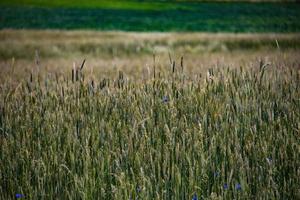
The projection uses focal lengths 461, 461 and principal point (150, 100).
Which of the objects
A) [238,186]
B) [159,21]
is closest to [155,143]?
[238,186]

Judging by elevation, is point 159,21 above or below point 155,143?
below

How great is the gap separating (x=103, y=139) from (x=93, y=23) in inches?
762

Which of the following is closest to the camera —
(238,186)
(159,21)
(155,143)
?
(238,186)

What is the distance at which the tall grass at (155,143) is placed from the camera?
2.24m

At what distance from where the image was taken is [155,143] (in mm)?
2693

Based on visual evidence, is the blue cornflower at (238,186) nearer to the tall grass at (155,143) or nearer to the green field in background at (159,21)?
the tall grass at (155,143)

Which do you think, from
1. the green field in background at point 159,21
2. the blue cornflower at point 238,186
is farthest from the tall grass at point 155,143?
the green field in background at point 159,21

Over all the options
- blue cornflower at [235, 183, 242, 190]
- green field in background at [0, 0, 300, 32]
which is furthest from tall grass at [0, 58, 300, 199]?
green field in background at [0, 0, 300, 32]

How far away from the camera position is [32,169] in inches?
96.2

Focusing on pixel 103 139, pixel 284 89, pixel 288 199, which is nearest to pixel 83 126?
pixel 103 139

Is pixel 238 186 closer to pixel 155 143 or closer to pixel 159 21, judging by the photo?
pixel 155 143

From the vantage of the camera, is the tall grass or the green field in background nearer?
the tall grass

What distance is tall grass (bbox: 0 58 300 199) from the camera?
2.24 meters

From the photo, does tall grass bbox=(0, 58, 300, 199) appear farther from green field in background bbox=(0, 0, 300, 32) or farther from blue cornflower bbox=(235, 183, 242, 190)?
green field in background bbox=(0, 0, 300, 32)
